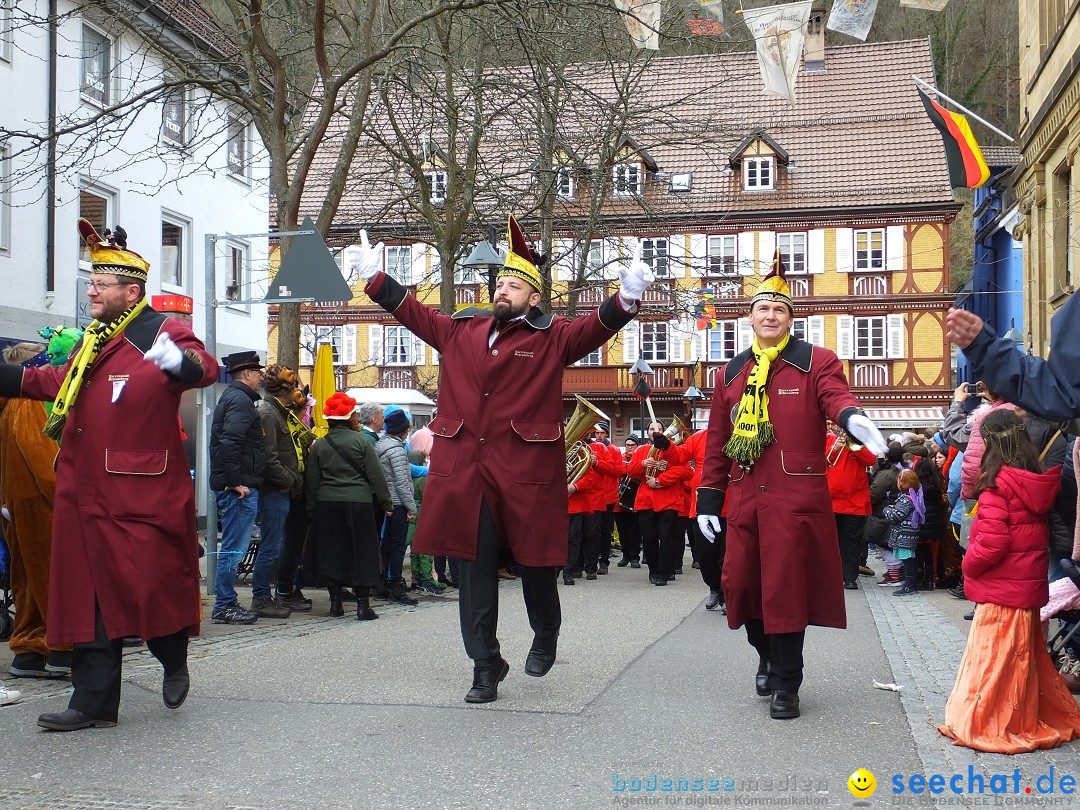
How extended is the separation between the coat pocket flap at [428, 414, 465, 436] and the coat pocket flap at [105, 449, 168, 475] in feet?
4.42

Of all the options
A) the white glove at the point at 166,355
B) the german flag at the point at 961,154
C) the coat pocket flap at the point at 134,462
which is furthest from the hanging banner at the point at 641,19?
the coat pocket flap at the point at 134,462

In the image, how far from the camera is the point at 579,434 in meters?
12.9

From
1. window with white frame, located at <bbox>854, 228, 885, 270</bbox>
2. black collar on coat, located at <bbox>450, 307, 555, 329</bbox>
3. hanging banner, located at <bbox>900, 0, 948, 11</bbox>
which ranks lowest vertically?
black collar on coat, located at <bbox>450, 307, 555, 329</bbox>

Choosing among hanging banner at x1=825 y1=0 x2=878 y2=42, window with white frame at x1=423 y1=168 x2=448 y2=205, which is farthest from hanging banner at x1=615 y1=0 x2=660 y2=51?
window with white frame at x1=423 y1=168 x2=448 y2=205

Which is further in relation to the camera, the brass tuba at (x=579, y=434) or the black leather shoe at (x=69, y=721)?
the brass tuba at (x=579, y=434)

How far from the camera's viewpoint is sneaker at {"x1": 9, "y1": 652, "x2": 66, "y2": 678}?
23.0 feet

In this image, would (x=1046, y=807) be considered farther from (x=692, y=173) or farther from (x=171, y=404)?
(x=692, y=173)

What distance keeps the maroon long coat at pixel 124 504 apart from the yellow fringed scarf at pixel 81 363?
0.04 meters

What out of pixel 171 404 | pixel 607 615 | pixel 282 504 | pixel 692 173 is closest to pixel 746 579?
pixel 171 404

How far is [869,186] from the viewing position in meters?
45.2

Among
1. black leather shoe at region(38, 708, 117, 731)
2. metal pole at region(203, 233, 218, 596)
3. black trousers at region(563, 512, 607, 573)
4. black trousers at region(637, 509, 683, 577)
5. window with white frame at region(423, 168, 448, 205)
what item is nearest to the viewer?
black leather shoe at region(38, 708, 117, 731)

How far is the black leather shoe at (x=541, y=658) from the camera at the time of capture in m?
6.50

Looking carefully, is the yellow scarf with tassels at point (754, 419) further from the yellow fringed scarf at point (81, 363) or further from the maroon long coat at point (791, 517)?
the yellow fringed scarf at point (81, 363)

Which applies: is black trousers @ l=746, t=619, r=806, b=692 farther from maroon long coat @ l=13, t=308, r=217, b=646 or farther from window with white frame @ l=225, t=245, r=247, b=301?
window with white frame @ l=225, t=245, r=247, b=301
